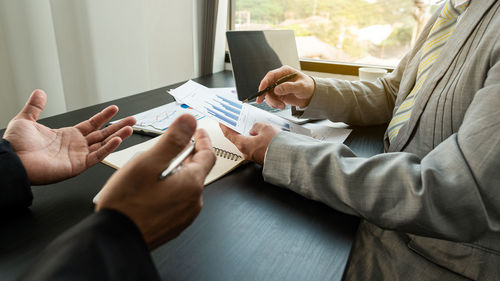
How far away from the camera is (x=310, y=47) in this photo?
1.71m

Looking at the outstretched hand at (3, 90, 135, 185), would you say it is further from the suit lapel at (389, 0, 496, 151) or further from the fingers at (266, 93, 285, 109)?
the suit lapel at (389, 0, 496, 151)

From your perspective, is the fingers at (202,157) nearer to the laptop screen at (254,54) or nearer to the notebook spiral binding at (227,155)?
the notebook spiral binding at (227,155)

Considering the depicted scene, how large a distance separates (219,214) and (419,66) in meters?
0.70

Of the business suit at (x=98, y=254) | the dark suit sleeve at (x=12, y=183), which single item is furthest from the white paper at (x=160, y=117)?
the business suit at (x=98, y=254)

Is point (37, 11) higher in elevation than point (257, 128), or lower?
higher

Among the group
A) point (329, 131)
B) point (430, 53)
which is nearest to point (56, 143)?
point (329, 131)

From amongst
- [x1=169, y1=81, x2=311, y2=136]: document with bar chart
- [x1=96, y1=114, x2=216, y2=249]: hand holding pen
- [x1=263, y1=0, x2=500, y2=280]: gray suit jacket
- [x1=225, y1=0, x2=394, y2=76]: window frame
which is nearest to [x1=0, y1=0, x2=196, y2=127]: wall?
[x1=225, y1=0, x2=394, y2=76]: window frame

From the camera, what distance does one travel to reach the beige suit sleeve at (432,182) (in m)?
0.41

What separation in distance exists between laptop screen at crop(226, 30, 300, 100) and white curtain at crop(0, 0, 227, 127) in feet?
2.30

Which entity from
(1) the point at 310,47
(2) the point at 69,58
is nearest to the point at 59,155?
(2) the point at 69,58

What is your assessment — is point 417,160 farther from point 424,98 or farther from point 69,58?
point 69,58

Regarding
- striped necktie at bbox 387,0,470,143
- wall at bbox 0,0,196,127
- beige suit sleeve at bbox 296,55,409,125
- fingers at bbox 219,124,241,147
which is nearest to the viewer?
fingers at bbox 219,124,241,147

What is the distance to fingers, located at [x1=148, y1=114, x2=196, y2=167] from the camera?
0.31 metres

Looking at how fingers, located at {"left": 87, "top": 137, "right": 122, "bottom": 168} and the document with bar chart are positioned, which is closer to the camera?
fingers, located at {"left": 87, "top": 137, "right": 122, "bottom": 168}
